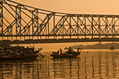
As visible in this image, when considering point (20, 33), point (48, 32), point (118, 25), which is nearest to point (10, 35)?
point (20, 33)

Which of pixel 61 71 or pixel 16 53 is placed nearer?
pixel 61 71

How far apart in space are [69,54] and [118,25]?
45.9 metres

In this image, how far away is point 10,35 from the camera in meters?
125

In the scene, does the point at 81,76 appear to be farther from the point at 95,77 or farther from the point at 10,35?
the point at 10,35

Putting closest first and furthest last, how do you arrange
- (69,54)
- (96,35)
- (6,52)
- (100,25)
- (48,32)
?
1. (6,52)
2. (69,54)
3. (48,32)
4. (96,35)
5. (100,25)

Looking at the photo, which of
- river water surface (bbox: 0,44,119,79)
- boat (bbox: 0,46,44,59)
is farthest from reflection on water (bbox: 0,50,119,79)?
boat (bbox: 0,46,44,59)

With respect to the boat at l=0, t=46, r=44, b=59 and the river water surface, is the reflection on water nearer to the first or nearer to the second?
the river water surface

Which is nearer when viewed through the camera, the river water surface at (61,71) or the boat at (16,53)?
the river water surface at (61,71)

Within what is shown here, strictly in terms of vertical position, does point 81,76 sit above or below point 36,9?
below

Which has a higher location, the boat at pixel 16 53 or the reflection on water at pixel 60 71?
the boat at pixel 16 53

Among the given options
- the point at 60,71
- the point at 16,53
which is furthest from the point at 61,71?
the point at 16,53

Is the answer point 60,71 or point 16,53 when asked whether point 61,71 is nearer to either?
point 60,71

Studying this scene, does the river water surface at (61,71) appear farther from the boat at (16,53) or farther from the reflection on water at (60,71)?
the boat at (16,53)

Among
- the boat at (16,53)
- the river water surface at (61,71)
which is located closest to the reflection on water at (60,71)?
the river water surface at (61,71)
